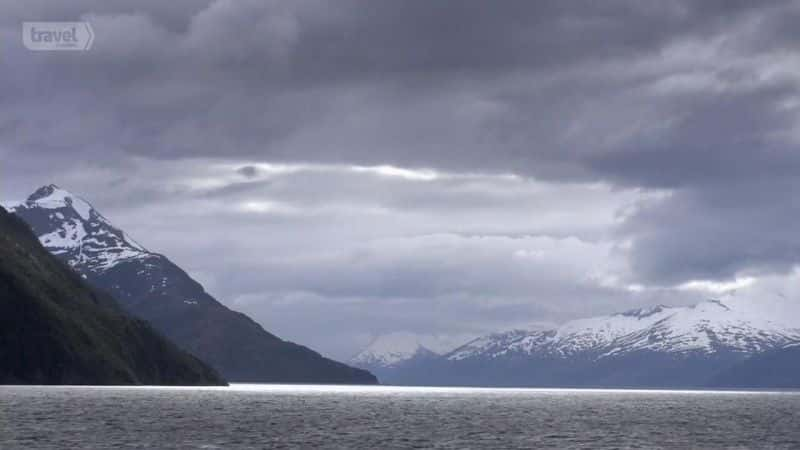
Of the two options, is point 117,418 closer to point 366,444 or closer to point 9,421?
point 9,421

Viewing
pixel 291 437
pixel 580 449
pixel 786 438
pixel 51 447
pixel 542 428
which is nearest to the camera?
pixel 51 447

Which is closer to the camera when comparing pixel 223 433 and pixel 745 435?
pixel 223 433

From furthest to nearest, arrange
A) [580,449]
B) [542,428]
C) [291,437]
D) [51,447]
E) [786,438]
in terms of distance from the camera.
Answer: [542,428] → [786,438] → [291,437] → [580,449] → [51,447]

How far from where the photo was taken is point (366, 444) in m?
150

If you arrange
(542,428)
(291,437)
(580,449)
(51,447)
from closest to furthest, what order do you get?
(51,447) < (580,449) < (291,437) < (542,428)

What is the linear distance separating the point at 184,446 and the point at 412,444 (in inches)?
1179

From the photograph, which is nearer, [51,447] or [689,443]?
[51,447]

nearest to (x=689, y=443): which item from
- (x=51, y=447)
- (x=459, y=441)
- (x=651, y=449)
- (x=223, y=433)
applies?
(x=651, y=449)

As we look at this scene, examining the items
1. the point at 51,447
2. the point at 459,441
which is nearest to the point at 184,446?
the point at 51,447

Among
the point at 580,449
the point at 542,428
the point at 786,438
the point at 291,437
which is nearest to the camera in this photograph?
the point at 580,449

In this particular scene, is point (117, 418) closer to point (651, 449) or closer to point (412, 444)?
point (412, 444)

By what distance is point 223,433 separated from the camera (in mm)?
164000

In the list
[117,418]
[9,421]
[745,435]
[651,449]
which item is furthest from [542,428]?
[9,421]

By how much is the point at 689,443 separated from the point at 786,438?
2305 cm
